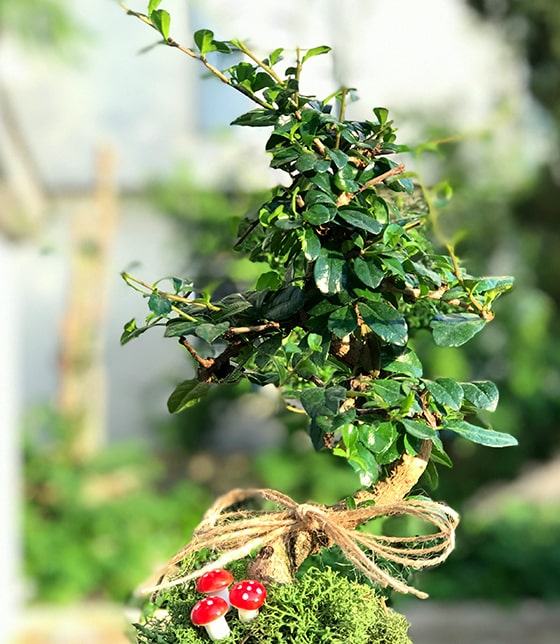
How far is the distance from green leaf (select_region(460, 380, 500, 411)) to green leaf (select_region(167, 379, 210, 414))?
0.68ft

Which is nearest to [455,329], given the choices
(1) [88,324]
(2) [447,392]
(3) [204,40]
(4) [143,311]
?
(2) [447,392]

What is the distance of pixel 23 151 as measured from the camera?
3.63m

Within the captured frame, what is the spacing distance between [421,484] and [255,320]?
8.8 inches

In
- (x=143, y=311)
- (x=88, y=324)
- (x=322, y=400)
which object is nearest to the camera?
(x=322, y=400)

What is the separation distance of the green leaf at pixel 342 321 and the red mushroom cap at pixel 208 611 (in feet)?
0.71

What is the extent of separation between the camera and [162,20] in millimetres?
613

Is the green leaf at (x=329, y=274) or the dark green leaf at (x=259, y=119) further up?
the dark green leaf at (x=259, y=119)

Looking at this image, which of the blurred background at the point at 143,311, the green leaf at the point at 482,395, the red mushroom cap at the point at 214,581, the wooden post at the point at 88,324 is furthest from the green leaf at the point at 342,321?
the wooden post at the point at 88,324

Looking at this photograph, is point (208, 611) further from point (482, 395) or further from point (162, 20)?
point (162, 20)

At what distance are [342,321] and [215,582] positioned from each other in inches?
8.6

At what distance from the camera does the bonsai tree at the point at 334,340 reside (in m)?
0.60

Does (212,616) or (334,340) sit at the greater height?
(334,340)

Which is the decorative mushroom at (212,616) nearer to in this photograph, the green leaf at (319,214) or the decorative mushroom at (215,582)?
the decorative mushroom at (215,582)

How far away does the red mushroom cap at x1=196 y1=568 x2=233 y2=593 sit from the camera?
2.01ft
